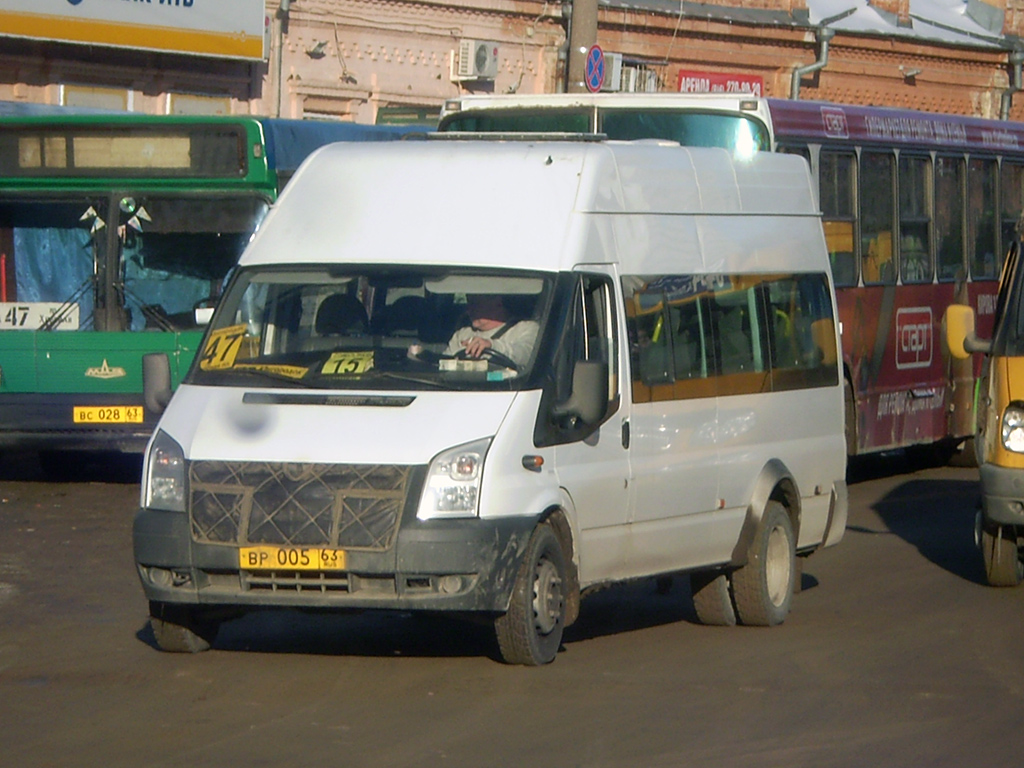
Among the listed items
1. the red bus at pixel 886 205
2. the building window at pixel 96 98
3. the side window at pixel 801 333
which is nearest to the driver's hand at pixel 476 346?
the side window at pixel 801 333

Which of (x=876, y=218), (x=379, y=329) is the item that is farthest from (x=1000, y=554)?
(x=876, y=218)

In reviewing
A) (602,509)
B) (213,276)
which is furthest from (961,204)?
(602,509)

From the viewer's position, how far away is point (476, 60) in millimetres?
30219

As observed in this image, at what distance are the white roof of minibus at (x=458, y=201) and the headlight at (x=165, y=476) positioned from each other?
3.91 ft

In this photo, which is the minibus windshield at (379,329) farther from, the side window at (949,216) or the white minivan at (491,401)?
the side window at (949,216)

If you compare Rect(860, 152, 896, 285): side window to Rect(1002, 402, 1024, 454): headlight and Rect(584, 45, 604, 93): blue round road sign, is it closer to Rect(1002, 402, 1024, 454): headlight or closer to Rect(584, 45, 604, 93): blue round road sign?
Rect(1002, 402, 1024, 454): headlight

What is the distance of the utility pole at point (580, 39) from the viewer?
21.5m

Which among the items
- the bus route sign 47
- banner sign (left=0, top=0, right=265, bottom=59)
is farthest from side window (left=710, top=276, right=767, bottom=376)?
banner sign (left=0, top=0, right=265, bottom=59)

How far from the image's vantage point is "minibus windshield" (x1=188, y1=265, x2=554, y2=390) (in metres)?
8.62

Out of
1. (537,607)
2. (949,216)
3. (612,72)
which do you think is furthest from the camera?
(612,72)

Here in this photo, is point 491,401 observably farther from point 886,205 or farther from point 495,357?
point 886,205

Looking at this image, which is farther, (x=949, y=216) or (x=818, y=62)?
(x=818, y=62)

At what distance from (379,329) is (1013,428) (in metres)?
4.05

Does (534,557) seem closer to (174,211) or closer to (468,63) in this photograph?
(174,211)
